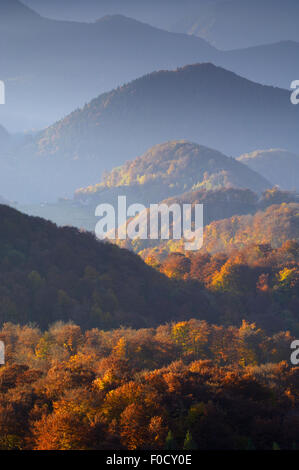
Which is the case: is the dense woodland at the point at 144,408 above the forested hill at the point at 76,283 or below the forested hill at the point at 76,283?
below

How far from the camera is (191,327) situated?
187ft

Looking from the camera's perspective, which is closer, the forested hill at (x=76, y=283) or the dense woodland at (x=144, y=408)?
the dense woodland at (x=144, y=408)

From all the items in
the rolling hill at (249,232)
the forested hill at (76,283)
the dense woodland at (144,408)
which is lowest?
the dense woodland at (144,408)

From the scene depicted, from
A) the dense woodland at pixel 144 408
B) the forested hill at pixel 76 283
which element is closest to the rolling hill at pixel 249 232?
the forested hill at pixel 76 283

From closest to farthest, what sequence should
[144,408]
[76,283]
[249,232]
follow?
[144,408] → [76,283] → [249,232]

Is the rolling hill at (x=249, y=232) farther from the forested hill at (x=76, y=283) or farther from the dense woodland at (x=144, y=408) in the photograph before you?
the dense woodland at (x=144, y=408)

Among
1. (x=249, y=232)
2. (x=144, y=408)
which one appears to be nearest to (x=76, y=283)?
(x=144, y=408)

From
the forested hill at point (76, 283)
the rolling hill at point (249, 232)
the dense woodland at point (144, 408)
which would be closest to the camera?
the dense woodland at point (144, 408)

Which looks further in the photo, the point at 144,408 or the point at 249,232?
the point at 249,232

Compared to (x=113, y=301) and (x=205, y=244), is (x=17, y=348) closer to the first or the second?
(x=113, y=301)

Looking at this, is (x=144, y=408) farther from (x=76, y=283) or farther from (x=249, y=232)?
(x=249, y=232)

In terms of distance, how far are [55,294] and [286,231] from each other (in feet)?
317

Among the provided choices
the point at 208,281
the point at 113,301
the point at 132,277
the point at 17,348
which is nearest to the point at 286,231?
the point at 208,281

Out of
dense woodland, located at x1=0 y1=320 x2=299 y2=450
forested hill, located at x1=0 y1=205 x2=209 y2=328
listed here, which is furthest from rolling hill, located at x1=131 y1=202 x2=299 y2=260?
dense woodland, located at x1=0 y1=320 x2=299 y2=450
